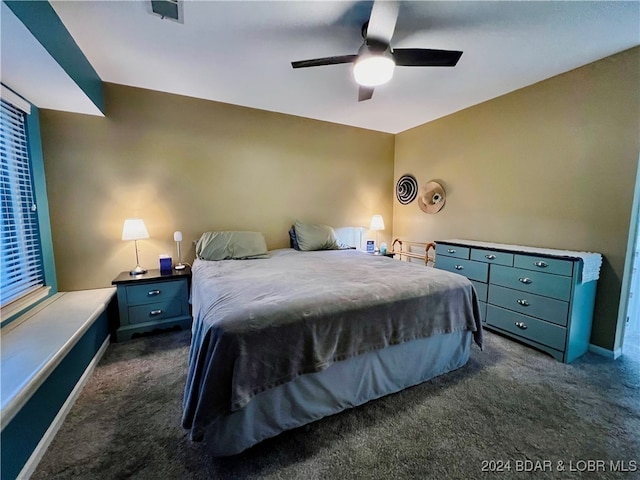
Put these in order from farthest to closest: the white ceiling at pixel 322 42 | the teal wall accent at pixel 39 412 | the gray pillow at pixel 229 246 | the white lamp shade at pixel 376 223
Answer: the white lamp shade at pixel 376 223 → the gray pillow at pixel 229 246 → the white ceiling at pixel 322 42 → the teal wall accent at pixel 39 412

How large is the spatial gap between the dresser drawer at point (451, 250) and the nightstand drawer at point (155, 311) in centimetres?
304

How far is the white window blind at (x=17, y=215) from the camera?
1.92m

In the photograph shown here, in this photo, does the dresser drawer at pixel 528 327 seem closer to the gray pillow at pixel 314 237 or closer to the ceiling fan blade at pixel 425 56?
the gray pillow at pixel 314 237

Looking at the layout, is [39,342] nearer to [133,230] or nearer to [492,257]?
[133,230]

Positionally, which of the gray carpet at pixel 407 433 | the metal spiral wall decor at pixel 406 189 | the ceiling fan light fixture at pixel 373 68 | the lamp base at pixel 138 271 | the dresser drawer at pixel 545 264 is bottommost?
the gray carpet at pixel 407 433

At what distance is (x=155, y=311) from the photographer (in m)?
2.65

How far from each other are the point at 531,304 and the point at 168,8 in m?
3.67

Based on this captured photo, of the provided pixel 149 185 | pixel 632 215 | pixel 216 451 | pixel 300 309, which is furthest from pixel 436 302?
pixel 149 185

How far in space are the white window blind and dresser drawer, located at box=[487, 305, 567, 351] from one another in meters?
4.09

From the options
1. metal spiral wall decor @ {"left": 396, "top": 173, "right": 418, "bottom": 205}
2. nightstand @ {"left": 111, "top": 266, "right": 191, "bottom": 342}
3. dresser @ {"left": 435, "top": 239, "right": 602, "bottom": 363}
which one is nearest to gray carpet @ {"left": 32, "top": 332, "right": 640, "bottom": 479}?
dresser @ {"left": 435, "top": 239, "right": 602, "bottom": 363}

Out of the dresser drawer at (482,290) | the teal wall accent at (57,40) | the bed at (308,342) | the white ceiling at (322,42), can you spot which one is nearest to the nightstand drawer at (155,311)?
the bed at (308,342)

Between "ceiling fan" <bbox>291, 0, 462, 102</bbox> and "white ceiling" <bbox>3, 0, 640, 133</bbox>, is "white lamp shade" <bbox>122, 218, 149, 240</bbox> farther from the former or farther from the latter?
"ceiling fan" <bbox>291, 0, 462, 102</bbox>

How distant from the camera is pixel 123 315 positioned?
2.55 metres

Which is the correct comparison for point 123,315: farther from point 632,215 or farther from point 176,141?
point 632,215
